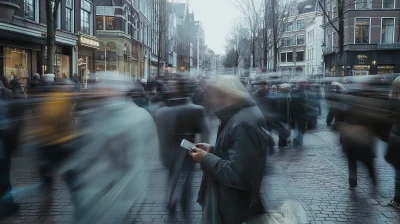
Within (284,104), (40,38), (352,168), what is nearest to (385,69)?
(40,38)

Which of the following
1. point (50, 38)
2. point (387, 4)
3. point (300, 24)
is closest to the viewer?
point (50, 38)

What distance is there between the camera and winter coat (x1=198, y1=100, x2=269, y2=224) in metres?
2.78

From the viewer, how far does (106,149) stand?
4.08 m

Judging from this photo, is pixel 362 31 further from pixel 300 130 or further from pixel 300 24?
pixel 300 130

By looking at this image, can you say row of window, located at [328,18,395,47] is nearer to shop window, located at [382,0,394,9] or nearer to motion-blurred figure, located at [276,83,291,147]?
shop window, located at [382,0,394,9]

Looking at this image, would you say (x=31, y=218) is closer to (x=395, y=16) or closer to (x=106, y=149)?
(x=106, y=149)

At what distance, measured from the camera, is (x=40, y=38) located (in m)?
22.1

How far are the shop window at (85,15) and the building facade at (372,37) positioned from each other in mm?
25153

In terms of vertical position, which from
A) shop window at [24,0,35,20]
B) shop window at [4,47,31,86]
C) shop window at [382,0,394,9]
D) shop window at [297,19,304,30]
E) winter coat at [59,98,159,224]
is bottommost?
winter coat at [59,98,159,224]

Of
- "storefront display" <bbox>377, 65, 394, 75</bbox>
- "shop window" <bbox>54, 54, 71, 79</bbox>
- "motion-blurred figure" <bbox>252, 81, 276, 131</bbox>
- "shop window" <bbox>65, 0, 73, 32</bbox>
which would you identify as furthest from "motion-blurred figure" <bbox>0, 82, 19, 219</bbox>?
"storefront display" <bbox>377, 65, 394, 75</bbox>

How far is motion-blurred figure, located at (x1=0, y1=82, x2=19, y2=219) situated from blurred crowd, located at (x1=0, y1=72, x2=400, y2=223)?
0.01 meters

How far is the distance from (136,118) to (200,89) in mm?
8137

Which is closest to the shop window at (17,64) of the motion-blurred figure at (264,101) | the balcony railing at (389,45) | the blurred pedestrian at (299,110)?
the motion-blurred figure at (264,101)

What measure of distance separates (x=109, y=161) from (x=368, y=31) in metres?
46.0
